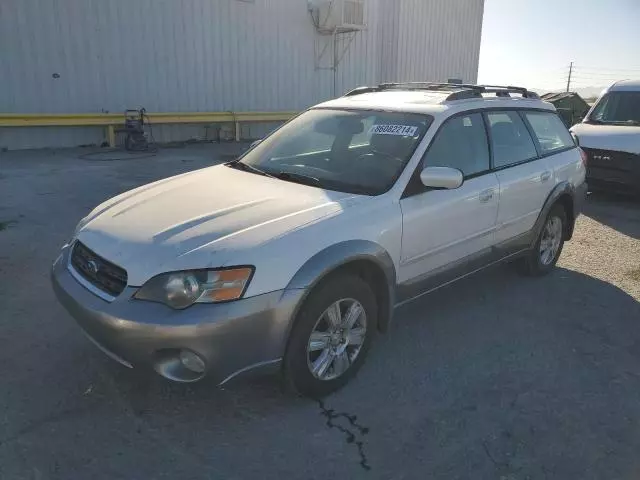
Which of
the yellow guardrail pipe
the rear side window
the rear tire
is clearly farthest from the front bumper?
the yellow guardrail pipe

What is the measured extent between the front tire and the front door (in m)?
0.43

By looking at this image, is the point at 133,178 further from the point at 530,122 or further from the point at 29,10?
the point at 530,122

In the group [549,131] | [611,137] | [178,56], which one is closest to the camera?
[549,131]

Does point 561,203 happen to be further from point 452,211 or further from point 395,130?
point 395,130

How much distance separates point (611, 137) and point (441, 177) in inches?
254

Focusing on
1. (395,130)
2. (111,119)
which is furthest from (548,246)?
(111,119)

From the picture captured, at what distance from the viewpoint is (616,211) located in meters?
7.94

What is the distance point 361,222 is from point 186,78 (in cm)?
1186

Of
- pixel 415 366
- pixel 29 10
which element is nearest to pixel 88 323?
pixel 415 366

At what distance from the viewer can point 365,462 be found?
2529 millimetres

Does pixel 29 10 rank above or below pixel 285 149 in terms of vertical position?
above

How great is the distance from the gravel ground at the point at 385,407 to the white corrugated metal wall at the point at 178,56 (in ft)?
28.8

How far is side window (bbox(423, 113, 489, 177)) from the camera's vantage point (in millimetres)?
3592

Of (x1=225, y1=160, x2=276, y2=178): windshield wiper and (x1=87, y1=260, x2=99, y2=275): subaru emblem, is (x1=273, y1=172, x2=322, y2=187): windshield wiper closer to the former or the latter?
(x1=225, y1=160, x2=276, y2=178): windshield wiper
